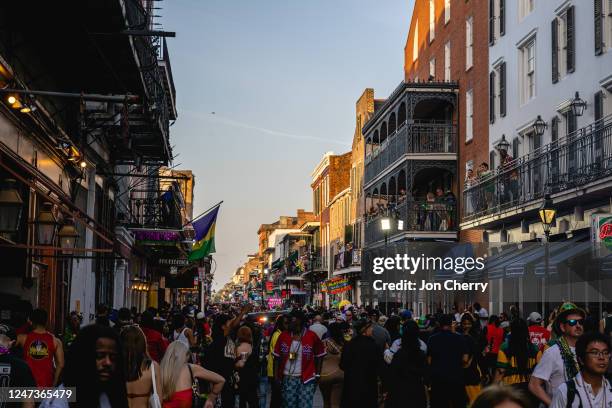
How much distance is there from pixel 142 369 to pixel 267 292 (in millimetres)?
126487

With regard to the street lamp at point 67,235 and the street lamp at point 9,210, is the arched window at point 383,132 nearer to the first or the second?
the street lamp at point 67,235

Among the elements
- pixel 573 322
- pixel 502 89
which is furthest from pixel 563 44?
pixel 573 322

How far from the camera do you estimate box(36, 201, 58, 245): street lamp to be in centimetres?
1584

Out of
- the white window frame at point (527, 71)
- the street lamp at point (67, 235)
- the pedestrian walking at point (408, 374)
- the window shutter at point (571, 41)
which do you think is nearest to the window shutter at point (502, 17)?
the white window frame at point (527, 71)

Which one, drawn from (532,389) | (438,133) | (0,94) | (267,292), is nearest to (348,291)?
(438,133)

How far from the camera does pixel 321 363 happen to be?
14.9 metres

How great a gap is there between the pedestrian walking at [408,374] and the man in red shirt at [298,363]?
213 centimetres

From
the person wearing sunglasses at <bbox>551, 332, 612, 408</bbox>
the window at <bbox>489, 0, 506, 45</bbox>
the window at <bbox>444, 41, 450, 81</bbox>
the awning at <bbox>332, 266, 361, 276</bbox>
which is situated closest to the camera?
the person wearing sunglasses at <bbox>551, 332, 612, 408</bbox>

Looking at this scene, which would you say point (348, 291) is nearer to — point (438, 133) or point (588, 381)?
point (438, 133)

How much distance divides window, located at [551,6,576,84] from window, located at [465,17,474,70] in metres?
9.29

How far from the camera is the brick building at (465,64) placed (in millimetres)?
35594

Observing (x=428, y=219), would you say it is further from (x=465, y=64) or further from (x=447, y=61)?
A: (x=447, y=61)

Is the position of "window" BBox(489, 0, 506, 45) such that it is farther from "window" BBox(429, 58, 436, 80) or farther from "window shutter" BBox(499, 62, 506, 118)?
"window" BBox(429, 58, 436, 80)

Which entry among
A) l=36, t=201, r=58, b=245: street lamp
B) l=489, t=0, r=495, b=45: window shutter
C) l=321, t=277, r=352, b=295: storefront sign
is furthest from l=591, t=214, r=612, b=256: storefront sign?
l=321, t=277, r=352, b=295: storefront sign
